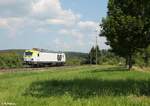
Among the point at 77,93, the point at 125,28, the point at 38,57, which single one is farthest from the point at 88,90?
the point at 38,57

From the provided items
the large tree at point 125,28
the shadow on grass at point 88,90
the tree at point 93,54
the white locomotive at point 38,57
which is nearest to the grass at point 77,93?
the shadow on grass at point 88,90

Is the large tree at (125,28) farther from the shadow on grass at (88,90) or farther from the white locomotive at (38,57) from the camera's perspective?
the shadow on grass at (88,90)

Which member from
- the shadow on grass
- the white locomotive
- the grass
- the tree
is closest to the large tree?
the grass

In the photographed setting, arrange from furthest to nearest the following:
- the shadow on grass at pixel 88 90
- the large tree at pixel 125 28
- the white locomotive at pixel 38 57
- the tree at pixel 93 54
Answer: the tree at pixel 93 54 < the white locomotive at pixel 38 57 < the large tree at pixel 125 28 < the shadow on grass at pixel 88 90

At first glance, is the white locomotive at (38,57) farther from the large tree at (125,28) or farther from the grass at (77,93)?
the grass at (77,93)

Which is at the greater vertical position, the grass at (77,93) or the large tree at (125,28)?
the large tree at (125,28)

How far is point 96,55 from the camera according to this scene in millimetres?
110625

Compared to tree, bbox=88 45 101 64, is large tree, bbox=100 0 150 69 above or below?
above

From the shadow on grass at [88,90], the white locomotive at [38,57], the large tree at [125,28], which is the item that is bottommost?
the shadow on grass at [88,90]

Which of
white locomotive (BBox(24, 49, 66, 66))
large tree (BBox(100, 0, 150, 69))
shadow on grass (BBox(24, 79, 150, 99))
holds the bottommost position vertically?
shadow on grass (BBox(24, 79, 150, 99))

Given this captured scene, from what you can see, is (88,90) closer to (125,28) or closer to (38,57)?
(125,28)

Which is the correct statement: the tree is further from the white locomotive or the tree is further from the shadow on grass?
the shadow on grass

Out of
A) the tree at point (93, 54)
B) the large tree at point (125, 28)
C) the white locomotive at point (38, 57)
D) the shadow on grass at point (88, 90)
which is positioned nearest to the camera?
the shadow on grass at point (88, 90)

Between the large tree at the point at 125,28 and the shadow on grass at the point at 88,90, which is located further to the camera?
the large tree at the point at 125,28
